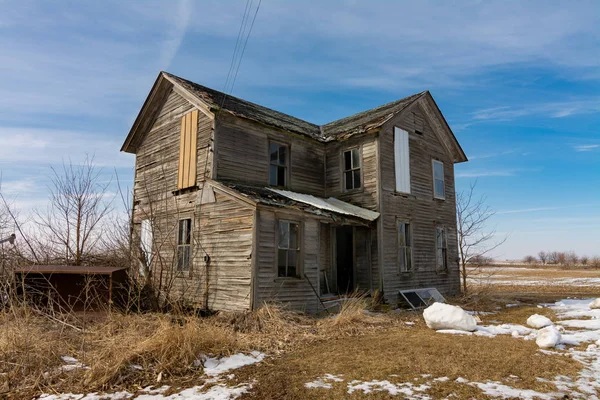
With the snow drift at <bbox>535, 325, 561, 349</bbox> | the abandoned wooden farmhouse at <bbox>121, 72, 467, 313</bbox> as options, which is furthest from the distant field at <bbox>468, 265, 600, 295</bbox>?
the snow drift at <bbox>535, 325, 561, 349</bbox>

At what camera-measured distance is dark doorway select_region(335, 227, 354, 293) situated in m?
14.2

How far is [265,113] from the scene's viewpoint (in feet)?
50.1

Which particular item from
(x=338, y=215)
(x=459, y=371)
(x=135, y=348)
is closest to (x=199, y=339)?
(x=135, y=348)

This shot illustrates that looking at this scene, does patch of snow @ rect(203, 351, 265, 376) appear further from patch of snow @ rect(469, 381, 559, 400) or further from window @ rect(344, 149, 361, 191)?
window @ rect(344, 149, 361, 191)

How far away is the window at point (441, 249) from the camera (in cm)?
1563

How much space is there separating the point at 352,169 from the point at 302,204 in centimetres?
393

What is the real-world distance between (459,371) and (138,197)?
1307 cm

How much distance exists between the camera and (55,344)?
5973 mm

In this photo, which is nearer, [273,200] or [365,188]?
[273,200]

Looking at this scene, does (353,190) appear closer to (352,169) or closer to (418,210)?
(352,169)

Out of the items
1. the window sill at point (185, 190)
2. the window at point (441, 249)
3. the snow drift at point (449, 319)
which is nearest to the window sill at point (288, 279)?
the snow drift at point (449, 319)

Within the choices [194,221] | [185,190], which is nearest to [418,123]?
[185,190]

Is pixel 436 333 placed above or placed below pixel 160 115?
below

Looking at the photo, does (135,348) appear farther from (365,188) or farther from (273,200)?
(365,188)
